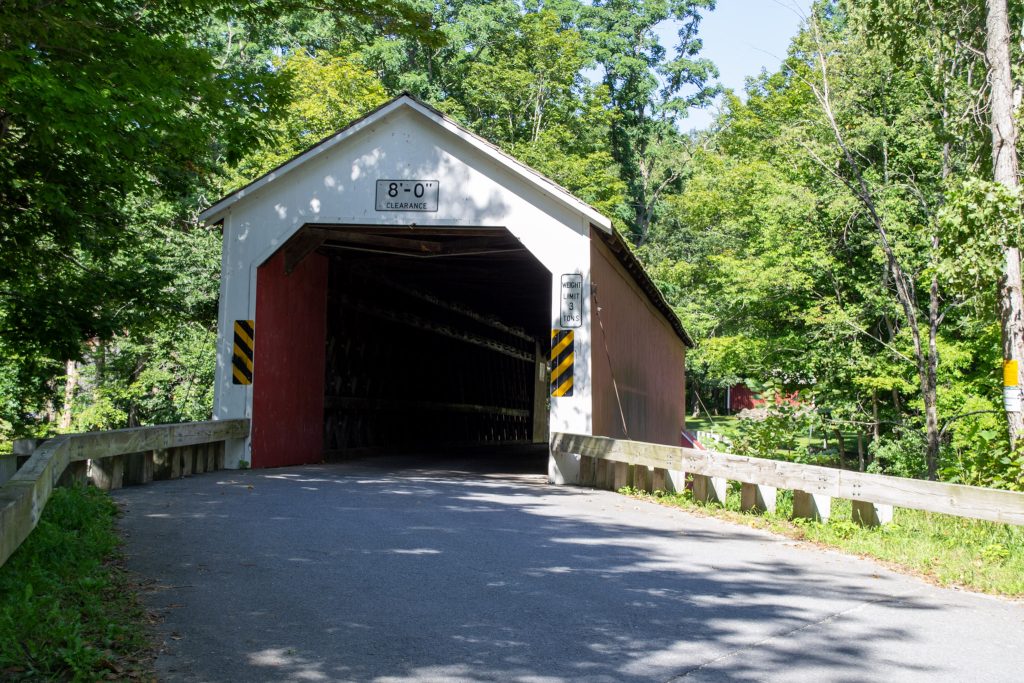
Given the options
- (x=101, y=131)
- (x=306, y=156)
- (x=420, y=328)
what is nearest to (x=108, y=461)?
(x=101, y=131)

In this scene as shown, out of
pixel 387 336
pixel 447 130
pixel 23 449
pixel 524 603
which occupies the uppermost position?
pixel 447 130

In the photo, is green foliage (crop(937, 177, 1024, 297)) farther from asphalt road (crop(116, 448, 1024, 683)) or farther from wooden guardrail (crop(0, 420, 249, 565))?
wooden guardrail (crop(0, 420, 249, 565))

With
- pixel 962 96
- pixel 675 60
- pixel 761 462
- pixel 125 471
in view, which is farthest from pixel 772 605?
pixel 675 60

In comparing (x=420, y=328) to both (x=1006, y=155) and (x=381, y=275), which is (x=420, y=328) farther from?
(x=1006, y=155)

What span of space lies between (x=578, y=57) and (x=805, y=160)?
15397 mm

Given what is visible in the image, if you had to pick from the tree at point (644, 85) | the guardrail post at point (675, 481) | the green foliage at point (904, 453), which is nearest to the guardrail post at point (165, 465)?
the guardrail post at point (675, 481)

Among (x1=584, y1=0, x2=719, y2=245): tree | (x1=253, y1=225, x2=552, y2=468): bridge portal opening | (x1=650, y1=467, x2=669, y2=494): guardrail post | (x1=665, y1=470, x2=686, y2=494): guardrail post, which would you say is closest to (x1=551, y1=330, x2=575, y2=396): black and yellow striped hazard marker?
(x1=253, y1=225, x2=552, y2=468): bridge portal opening

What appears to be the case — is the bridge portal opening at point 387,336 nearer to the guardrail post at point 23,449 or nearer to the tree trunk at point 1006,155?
the guardrail post at point 23,449

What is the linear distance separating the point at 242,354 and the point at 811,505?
724 centimetres

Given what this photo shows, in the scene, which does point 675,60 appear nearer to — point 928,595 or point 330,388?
point 330,388

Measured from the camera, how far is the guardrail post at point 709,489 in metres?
9.52

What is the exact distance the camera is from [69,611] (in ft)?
14.3

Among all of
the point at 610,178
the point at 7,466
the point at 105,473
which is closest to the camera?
the point at 7,466

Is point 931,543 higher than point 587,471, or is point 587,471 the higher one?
point 587,471
